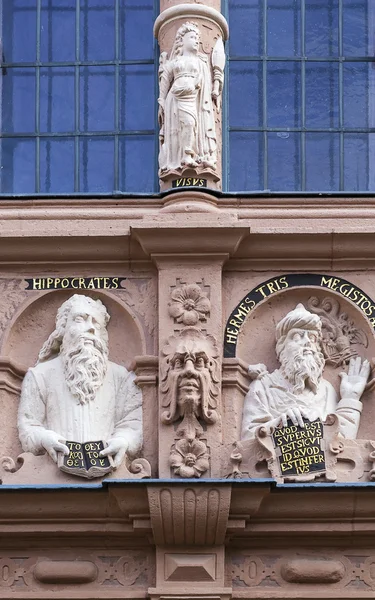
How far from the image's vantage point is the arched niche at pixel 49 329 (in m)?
19.1

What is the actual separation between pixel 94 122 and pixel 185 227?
163 cm

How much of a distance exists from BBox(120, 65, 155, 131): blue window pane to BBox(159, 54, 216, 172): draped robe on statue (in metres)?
0.54

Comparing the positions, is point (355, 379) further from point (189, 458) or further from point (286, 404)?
point (189, 458)

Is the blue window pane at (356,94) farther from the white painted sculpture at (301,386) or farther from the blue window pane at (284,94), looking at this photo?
the white painted sculpture at (301,386)

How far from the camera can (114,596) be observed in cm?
1830

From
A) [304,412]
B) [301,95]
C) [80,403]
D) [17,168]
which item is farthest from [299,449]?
[17,168]

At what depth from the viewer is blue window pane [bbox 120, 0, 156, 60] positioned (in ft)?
66.8

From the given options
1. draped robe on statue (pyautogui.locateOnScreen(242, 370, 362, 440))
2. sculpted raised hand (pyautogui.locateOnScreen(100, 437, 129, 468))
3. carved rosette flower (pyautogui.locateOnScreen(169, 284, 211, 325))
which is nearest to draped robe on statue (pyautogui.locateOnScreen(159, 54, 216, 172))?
carved rosette flower (pyautogui.locateOnScreen(169, 284, 211, 325))

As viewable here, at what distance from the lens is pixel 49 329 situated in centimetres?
1925

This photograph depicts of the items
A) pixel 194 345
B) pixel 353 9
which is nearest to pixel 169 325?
pixel 194 345

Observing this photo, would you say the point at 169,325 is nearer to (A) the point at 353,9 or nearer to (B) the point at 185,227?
(B) the point at 185,227

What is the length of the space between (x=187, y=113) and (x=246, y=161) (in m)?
0.81

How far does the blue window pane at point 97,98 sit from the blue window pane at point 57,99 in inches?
3.7

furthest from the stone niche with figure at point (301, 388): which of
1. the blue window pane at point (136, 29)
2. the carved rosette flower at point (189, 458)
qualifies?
the blue window pane at point (136, 29)
